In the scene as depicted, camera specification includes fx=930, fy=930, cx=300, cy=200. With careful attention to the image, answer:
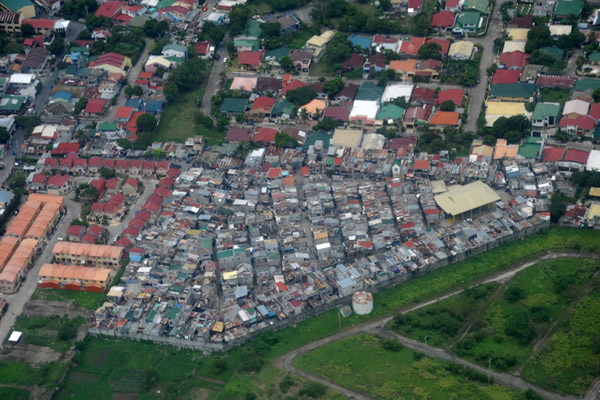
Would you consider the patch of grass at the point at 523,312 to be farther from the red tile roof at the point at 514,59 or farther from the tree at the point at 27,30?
the tree at the point at 27,30

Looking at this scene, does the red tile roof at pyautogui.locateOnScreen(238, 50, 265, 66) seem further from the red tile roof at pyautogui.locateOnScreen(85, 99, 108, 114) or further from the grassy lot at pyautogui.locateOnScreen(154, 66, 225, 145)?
the red tile roof at pyautogui.locateOnScreen(85, 99, 108, 114)

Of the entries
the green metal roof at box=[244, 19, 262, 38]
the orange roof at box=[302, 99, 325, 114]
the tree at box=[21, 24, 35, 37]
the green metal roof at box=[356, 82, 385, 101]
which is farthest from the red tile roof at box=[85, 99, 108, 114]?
the green metal roof at box=[356, 82, 385, 101]

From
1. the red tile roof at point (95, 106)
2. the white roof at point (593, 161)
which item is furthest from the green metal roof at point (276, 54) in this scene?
the white roof at point (593, 161)

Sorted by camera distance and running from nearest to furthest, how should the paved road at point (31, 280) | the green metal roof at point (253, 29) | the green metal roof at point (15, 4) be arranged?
the paved road at point (31, 280), the green metal roof at point (253, 29), the green metal roof at point (15, 4)

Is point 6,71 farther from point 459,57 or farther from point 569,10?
point 569,10

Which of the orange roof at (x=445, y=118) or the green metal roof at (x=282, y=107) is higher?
the orange roof at (x=445, y=118)
